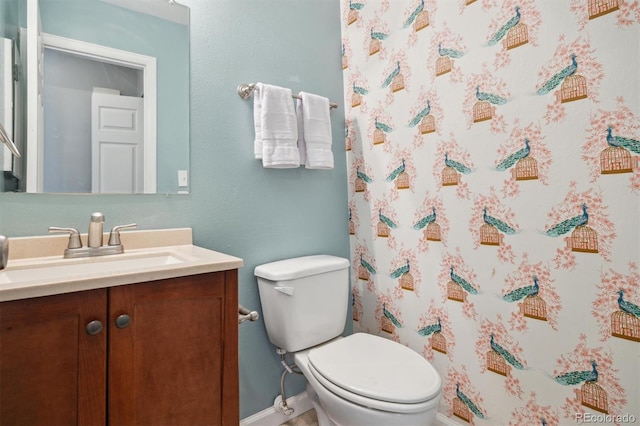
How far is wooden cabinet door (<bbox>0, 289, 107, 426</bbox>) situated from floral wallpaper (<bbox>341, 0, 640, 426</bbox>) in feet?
3.90

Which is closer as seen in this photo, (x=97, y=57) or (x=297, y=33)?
(x=97, y=57)

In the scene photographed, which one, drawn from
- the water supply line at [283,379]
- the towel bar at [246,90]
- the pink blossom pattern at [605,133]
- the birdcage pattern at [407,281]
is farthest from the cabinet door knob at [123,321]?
the pink blossom pattern at [605,133]

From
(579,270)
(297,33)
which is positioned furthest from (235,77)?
(579,270)

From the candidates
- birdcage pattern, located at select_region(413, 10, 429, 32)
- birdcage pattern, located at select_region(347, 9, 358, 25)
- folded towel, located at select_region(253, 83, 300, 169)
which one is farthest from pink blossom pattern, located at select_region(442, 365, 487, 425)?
birdcage pattern, located at select_region(347, 9, 358, 25)

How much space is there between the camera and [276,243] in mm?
1531

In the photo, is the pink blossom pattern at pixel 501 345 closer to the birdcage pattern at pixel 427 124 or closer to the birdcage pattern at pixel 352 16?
the birdcage pattern at pixel 427 124

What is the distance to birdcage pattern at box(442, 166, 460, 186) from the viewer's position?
133 cm

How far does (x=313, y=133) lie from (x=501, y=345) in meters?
1.14

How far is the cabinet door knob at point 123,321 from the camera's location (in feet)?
2.53

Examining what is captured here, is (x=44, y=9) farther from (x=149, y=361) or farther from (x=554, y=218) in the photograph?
(x=554, y=218)

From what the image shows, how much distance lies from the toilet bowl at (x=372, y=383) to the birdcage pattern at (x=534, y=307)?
0.38 metres

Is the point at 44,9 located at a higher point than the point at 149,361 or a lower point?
higher

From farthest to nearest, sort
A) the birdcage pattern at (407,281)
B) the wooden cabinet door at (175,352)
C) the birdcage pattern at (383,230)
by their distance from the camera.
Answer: the birdcage pattern at (383,230), the birdcage pattern at (407,281), the wooden cabinet door at (175,352)

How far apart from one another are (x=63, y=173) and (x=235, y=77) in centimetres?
73
